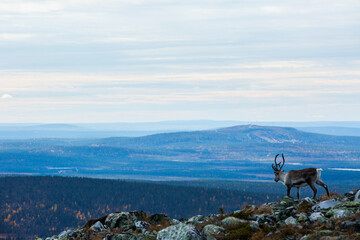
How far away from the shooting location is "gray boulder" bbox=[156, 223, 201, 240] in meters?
31.3

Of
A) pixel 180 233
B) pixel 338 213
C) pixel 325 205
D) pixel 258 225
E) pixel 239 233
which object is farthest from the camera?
pixel 325 205

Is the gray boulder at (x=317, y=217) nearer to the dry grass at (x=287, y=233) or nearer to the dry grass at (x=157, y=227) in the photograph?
the dry grass at (x=287, y=233)

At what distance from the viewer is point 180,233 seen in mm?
31656

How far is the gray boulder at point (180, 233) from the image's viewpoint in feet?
103

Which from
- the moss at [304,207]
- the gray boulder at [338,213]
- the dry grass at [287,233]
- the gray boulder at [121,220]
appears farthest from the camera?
the gray boulder at [121,220]

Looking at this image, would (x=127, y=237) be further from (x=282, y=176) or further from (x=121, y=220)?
(x=282, y=176)

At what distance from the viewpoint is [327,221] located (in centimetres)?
3152

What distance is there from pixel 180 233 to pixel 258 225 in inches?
184

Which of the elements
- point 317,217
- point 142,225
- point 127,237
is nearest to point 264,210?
point 317,217

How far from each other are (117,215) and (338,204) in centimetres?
1533

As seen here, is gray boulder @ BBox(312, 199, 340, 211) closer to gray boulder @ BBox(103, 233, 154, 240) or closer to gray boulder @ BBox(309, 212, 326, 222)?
gray boulder @ BBox(309, 212, 326, 222)

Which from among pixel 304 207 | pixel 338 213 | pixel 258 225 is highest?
pixel 338 213

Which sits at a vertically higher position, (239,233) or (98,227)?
(239,233)

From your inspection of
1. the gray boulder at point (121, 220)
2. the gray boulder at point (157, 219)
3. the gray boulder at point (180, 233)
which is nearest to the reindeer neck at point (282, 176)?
the gray boulder at point (157, 219)
